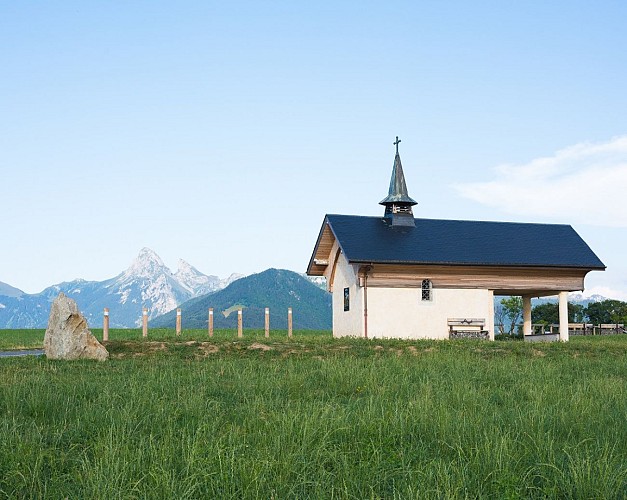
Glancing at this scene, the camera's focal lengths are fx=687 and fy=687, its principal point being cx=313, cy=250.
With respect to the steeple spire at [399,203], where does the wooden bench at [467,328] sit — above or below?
below

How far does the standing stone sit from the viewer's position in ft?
66.9

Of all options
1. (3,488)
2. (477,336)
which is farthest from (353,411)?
(477,336)

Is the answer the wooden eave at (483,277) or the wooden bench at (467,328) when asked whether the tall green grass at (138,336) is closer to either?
the wooden eave at (483,277)

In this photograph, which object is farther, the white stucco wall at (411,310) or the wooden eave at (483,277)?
the wooden eave at (483,277)

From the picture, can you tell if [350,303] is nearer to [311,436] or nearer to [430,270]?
[430,270]

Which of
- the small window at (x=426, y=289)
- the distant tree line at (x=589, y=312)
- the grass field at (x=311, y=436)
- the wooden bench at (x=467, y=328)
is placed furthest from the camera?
the distant tree line at (x=589, y=312)

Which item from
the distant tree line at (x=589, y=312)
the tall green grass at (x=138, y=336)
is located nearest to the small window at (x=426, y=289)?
the tall green grass at (x=138, y=336)

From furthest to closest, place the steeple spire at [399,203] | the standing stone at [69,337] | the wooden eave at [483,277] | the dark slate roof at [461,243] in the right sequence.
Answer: the steeple spire at [399,203], the wooden eave at [483,277], the dark slate roof at [461,243], the standing stone at [69,337]

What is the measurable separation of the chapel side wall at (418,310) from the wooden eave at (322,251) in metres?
4.98

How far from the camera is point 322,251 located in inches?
1484

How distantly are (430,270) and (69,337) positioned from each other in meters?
17.6

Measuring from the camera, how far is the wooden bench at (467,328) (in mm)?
32562

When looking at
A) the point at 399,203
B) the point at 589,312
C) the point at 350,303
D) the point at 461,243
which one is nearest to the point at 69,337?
the point at 350,303

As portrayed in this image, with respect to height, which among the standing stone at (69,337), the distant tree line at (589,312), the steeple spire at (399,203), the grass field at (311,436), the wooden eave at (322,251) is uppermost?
the steeple spire at (399,203)
